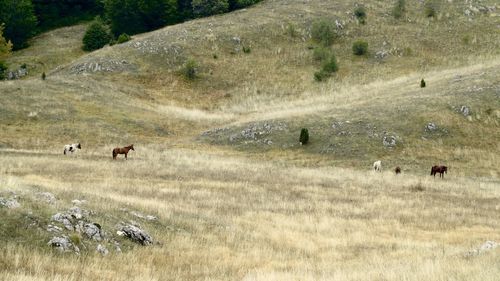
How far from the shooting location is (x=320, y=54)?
76188 mm

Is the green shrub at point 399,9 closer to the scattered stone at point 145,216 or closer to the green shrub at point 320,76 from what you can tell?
the green shrub at point 320,76

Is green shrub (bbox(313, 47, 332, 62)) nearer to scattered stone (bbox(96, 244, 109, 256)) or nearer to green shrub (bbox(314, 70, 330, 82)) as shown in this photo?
green shrub (bbox(314, 70, 330, 82))

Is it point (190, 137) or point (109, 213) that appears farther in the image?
point (190, 137)

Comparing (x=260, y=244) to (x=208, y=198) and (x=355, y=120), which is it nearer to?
(x=208, y=198)

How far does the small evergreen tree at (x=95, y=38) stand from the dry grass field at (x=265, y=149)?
8.88 ft

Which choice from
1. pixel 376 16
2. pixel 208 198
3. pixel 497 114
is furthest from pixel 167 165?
pixel 376 16

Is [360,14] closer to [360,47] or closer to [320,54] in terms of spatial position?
[360,47]

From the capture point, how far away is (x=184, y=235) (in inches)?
648

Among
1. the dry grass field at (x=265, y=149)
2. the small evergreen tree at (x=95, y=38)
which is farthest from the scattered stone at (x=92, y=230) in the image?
the small evergreen tree at (x=95, y=38)

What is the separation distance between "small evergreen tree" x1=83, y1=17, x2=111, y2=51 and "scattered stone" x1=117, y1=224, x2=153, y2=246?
7858cm

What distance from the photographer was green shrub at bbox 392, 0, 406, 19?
88125 mm

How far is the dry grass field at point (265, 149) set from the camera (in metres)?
13.7

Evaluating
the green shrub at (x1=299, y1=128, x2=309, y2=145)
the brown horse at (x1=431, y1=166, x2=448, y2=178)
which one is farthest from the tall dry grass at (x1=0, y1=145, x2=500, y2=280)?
the green shrub at (x1=299, y1=128, x2=309, y2=145)

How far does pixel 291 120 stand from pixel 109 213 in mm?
37191
